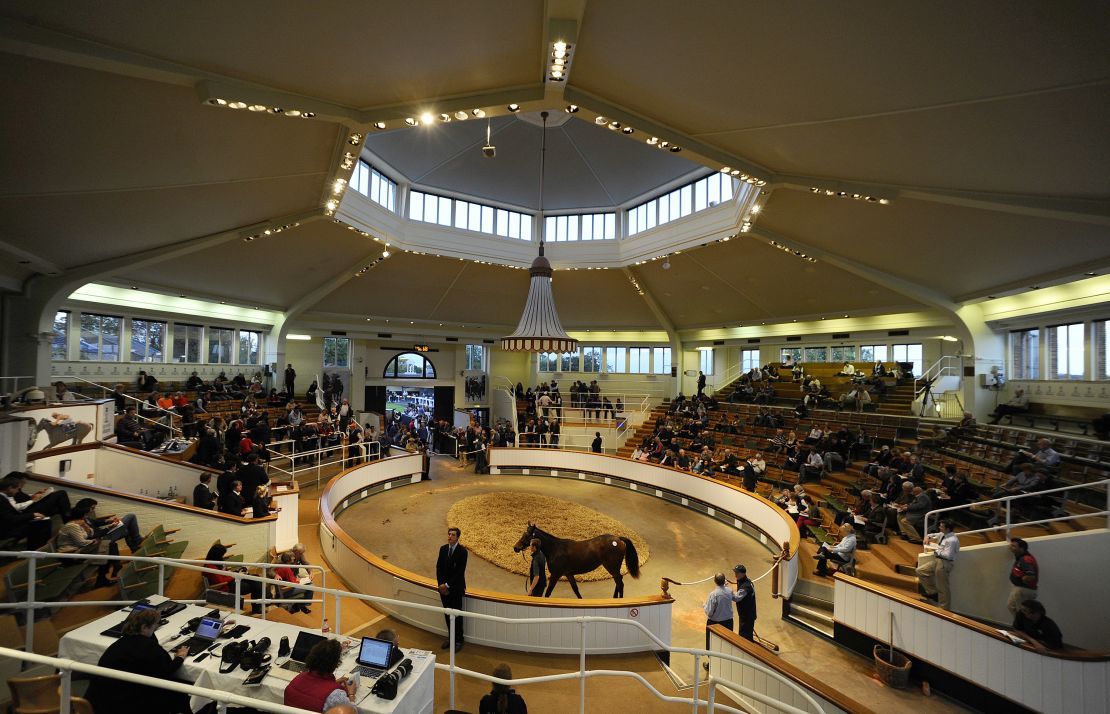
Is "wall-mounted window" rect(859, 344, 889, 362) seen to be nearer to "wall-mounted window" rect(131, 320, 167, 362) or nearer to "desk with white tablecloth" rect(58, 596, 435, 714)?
"desk with white tablecloth" rect(58, 596, 435, 714)

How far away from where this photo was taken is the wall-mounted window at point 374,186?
14039 millimetres

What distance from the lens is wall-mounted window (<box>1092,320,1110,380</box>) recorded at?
34.1 ft

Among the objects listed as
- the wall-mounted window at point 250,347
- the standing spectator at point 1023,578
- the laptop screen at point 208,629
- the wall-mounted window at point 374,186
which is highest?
the wall-mounted window at point 374,186

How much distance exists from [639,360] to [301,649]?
917 inches

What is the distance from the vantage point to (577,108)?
7414 mm

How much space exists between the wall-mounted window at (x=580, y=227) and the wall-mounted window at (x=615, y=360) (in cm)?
823

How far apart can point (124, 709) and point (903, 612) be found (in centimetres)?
775

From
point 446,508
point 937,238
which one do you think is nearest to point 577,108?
point 937,238

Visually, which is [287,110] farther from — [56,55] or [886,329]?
[886,329]

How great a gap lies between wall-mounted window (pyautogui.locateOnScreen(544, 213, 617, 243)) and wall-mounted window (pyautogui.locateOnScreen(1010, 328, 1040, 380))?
506 inches

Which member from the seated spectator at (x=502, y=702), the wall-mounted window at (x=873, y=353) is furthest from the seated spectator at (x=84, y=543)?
the wall-mounted window at (x=873, y=353)

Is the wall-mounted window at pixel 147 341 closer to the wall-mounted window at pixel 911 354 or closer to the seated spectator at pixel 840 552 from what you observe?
the seated spectator at pixel 840 552

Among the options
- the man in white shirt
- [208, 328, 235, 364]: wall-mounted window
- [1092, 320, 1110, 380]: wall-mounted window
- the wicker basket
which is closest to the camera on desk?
the wicker basket

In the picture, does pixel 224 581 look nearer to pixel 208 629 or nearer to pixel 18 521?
pixel 18 521
